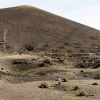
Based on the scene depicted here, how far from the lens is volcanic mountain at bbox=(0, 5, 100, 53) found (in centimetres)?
10884

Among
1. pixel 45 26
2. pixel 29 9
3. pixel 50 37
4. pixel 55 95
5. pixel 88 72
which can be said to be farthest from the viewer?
pixel 29 9

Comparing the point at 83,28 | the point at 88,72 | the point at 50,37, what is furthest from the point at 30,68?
the point at 83,28

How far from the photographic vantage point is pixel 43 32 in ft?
417

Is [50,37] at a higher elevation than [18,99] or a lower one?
higher

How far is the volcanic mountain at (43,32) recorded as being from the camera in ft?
357

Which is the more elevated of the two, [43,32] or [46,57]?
[43,32]

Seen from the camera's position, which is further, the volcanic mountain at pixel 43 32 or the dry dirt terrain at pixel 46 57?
the volcanic mountain at pixel 43 32

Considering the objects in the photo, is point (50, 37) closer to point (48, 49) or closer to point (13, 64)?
point (48, 49)

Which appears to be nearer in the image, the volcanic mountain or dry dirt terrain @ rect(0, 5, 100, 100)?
dry dirt terrain @ rect(0, 5, 100, 100)

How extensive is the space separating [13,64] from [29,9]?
8692 cm

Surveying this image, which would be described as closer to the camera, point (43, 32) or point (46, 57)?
point (46, 57)

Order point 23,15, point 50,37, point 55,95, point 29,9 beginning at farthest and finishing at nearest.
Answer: point 29,9 → point 23,15 → point 50,37 → point 55,95

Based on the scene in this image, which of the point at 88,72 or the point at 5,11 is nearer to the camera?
the point at 88,72

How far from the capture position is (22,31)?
12512 cm
